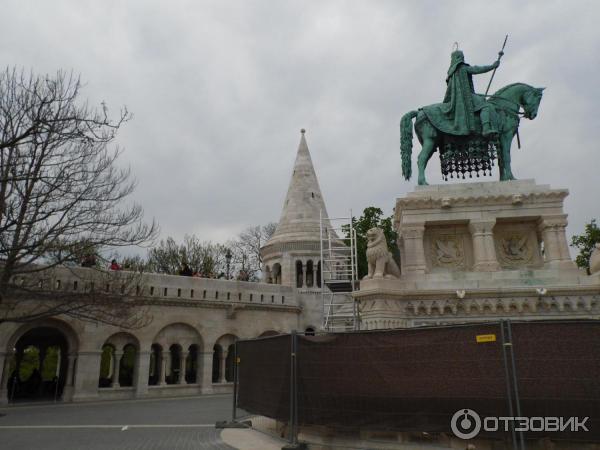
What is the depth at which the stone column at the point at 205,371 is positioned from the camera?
19.2 metres

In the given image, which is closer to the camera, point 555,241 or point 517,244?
point 555,241

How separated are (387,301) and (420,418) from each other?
13.4ft

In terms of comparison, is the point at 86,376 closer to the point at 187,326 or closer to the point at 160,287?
the point at 160,287

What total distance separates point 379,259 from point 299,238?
46.0 feet

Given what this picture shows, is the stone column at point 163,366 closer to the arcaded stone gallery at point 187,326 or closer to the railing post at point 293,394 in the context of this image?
the arcaded stone gallery at point 187,326

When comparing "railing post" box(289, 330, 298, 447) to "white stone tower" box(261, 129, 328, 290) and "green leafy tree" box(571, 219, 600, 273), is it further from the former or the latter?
"green leafy tree" box(571, 219, 600, 273)

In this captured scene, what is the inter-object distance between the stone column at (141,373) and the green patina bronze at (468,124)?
1311 centimetres

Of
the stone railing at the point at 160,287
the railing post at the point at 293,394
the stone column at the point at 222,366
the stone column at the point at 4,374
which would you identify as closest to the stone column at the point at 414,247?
the railing post at the point at 293,394

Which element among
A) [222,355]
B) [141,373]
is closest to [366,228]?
[222,355]

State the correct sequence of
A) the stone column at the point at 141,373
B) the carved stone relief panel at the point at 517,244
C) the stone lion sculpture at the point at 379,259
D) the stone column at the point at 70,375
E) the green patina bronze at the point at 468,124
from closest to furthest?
the stone lion sculpture at the point at 379,259 < the carved stone relief panel at the point at 517,244 < the green patina bronze at the point at 468,124 < the stone column at the point at 70,375 < the stone column at the point at 141,373

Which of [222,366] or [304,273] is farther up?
[304,273]

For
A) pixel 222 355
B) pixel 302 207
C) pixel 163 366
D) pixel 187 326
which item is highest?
pixel 302 207

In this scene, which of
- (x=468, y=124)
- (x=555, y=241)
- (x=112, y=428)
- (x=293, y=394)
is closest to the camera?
(x=293, y=394)

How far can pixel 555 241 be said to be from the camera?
9.71m
